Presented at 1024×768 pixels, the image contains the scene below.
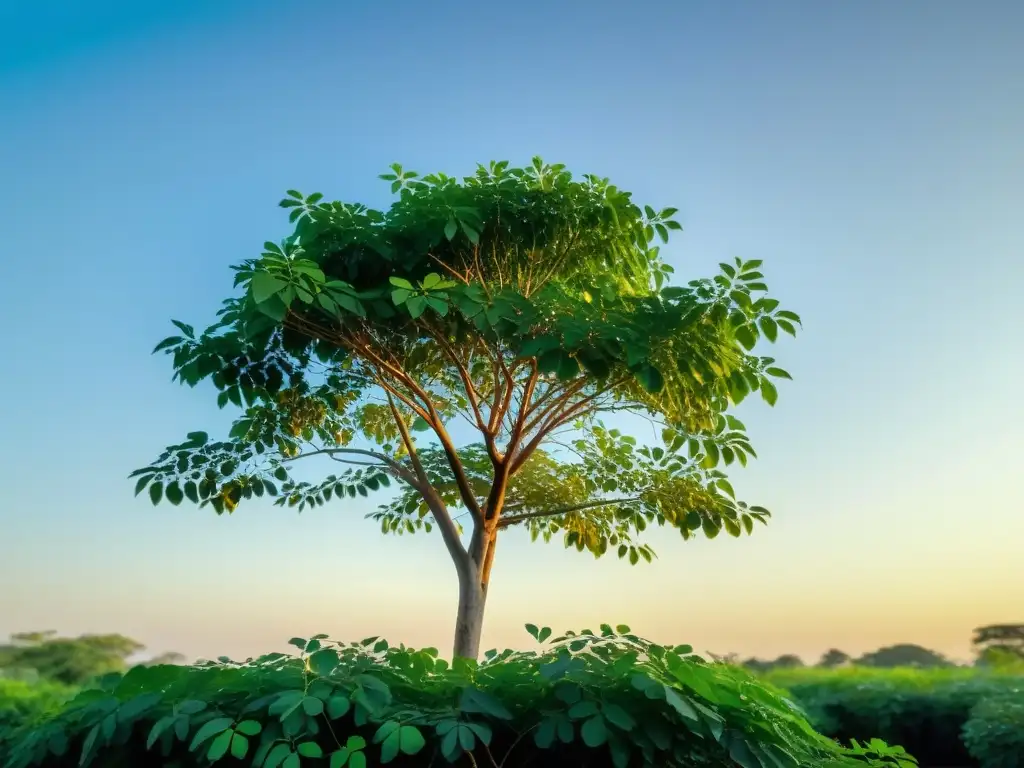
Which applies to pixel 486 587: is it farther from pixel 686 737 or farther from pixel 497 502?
pixel 686 737

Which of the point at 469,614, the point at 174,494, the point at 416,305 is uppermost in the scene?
the point at 416,305

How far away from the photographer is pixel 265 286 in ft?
10.7

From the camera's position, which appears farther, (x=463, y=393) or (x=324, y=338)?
(x=463, y=393)

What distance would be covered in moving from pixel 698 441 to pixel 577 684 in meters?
2.51

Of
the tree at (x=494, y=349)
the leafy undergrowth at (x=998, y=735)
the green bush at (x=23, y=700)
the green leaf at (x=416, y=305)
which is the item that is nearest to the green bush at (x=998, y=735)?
the leafy undergrowth at (x=998, y=735)

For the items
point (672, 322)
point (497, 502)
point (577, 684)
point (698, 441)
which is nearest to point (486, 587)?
point (497, 502)

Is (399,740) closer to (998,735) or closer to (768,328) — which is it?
(768,328)

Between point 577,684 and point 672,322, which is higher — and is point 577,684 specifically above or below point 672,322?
below

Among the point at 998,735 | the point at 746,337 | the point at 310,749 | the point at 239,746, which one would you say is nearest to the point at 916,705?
the point at 998,735

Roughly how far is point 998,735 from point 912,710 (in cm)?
132

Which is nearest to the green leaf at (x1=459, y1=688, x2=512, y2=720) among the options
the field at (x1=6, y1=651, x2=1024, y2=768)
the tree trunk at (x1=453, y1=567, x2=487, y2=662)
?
the tree trunk at (x1=453, y1=567, x2=487, y2=662)

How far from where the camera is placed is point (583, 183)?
4336mm

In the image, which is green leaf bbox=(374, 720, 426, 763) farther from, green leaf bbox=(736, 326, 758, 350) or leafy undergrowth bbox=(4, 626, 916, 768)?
green leaf bbox=(736, 326, 758, 350)

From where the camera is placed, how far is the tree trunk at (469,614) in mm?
4453
